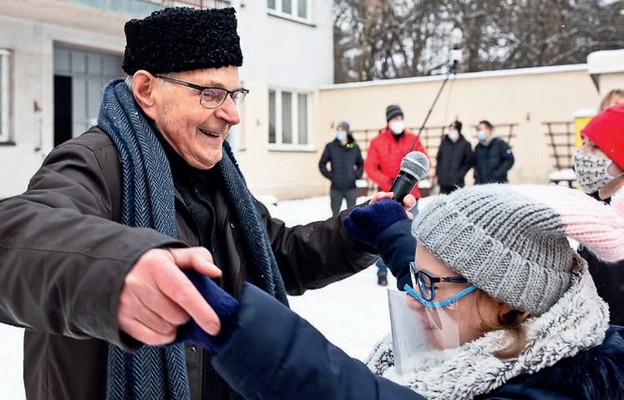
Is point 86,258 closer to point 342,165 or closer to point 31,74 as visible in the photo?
point 342,165

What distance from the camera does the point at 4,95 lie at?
11.3 metres

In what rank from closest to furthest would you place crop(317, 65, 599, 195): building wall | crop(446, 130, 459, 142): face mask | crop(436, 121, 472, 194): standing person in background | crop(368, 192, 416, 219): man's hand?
crop(368, 192, 416, 219): man's hand, crop(436, 121, 472, 194): standing person in background, crop(446, 130, 459, 142): face mask, crop(317, 65, 599, 195): building wall

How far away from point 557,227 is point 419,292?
0.38 metres

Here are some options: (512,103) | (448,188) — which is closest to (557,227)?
(448,188)

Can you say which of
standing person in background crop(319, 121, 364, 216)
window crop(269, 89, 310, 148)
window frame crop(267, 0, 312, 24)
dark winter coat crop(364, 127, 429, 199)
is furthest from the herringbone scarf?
window crop(269, 89, 310, 148)

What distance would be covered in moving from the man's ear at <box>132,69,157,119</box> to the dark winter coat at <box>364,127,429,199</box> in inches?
231

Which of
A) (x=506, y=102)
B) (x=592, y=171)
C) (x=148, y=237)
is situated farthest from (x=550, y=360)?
(x=506, y=102)

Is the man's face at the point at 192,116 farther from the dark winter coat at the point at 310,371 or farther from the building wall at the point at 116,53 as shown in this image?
the building wall at the point at 116,53

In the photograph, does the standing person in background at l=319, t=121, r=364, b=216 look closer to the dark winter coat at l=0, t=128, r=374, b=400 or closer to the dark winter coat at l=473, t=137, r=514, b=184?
the dark winter coat at l=473, t=137, r=514, b=184

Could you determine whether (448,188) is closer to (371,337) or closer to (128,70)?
(371,337)

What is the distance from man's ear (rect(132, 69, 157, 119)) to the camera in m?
2.04

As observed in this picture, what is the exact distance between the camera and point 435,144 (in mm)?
17672

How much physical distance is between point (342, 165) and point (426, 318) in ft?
26.6

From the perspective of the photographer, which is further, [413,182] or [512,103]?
[512,103]
